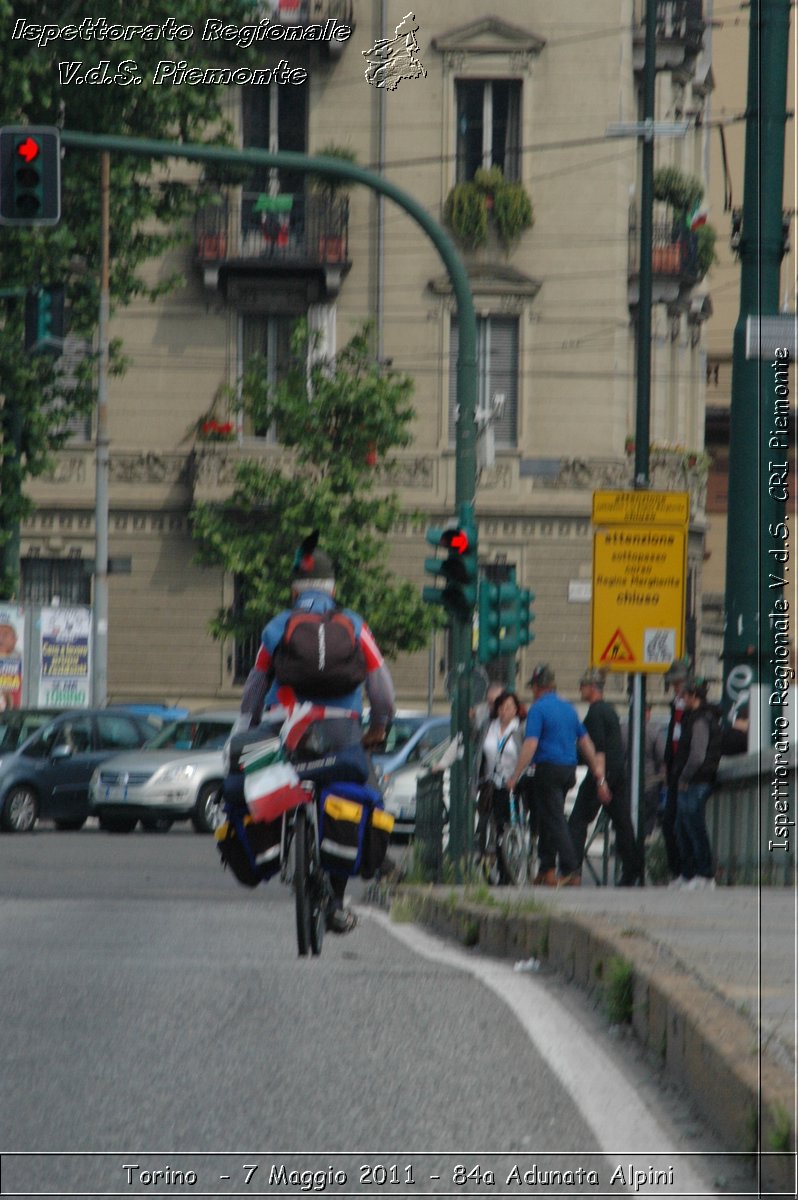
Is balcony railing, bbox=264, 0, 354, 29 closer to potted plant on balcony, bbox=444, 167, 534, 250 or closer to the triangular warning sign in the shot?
potted plant on balcony, bbox=444, 167, 534, 250

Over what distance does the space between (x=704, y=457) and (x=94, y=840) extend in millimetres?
13933

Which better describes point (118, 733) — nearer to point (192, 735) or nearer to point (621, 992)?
point (192, 735)

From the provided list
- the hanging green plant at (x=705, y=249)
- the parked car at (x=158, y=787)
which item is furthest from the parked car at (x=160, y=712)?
the hanging green plant at (x=705, y=249)

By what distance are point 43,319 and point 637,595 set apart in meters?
15.6

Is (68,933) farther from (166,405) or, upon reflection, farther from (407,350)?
(166,405)

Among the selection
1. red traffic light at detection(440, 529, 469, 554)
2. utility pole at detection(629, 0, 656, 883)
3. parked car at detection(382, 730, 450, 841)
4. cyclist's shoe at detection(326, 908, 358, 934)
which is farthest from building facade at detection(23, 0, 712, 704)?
cyclist's shoe at detection(326, 908, 358, 934)

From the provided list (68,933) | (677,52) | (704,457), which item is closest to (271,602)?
(704,457)

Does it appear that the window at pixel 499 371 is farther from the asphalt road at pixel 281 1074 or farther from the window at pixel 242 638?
the asphalt road at pixel 281 1074

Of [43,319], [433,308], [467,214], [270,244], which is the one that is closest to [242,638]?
[270,244]

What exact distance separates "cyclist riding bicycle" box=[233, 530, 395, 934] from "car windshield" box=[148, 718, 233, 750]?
1801cm

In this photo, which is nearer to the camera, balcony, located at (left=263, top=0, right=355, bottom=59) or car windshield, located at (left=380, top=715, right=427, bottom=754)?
balcony, located at (left=263, top=0, right=355, bottom=59)

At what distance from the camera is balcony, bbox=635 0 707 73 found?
20.9 meters

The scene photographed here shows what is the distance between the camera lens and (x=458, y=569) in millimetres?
16781

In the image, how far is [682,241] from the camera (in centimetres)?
2583
